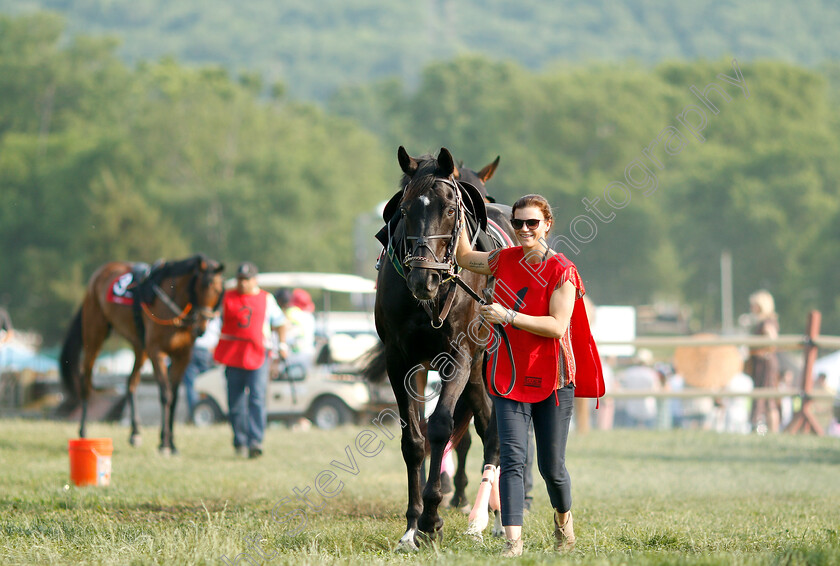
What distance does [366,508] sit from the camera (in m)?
7.53

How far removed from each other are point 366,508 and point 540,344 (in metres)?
2.85

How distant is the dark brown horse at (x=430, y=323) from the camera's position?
5.80 meters

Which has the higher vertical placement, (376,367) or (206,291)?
(206,291)

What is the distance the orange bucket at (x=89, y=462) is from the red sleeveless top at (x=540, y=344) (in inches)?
179

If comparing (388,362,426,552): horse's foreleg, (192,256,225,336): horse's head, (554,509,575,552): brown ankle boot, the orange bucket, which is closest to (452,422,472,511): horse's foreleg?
(388,362,426,552): horse's foreleg

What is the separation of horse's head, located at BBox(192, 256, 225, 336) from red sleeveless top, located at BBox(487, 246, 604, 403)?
7497mm

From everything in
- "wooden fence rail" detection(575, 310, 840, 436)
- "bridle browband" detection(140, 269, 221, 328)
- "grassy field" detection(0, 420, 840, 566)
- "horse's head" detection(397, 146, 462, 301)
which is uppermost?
"horse's head" detection(397, 146, 462, 301)

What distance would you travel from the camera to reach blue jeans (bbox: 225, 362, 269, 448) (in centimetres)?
1175

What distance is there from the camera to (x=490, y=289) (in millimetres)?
6754

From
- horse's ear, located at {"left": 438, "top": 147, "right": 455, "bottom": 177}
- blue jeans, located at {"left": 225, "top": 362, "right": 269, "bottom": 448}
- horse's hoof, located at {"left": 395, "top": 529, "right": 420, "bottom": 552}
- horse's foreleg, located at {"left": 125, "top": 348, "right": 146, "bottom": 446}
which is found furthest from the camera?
horse's foreleg, located at {"left": 125, "top": 348, "right": 146, "bottom": 446}

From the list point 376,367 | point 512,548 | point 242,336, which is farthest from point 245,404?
point 512,548

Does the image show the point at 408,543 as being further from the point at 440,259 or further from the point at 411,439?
the point at 440,259

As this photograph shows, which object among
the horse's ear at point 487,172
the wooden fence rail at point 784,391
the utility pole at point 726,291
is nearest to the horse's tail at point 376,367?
the horse's ear at point 487,172

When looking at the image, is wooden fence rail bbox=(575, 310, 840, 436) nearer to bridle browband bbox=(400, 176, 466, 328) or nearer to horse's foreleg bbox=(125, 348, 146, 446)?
horse's foreleg bbox=(125, 348, 146, 446)
